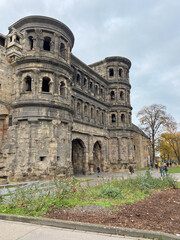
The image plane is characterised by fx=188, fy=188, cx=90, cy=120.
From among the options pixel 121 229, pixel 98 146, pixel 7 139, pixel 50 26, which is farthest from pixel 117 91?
pixel 121 229

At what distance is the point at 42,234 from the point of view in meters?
4.42

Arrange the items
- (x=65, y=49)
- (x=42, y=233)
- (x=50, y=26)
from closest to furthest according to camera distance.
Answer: (x=42, y=233) < (x=50, y=26) < (x=65, y=49)

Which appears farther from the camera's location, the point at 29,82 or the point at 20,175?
the point at 29,82

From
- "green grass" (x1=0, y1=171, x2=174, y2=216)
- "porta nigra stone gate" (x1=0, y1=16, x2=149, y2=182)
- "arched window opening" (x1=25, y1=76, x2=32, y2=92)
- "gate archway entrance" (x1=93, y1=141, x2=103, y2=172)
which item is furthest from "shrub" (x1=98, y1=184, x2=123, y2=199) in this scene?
"gate archway entrance" (x1=93, y1=141, x2=103, y2=172)

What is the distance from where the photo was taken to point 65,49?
61.2 feet

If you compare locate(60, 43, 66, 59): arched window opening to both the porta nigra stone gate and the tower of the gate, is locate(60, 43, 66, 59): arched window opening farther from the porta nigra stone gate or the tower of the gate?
the tower of the gate

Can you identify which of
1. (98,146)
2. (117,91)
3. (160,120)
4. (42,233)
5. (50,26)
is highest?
(50,26)

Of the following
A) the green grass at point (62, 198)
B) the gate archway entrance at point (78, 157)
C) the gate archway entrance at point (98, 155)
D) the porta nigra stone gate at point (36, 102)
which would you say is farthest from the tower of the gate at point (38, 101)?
the gate archway entrance at point (98, 155)

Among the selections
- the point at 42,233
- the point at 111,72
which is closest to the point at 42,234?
the point at 42,233

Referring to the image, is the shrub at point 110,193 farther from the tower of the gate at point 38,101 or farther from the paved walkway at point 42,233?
the tower of the gate at point 38,101

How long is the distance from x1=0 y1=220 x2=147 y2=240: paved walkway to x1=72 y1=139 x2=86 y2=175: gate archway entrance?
1814 cm

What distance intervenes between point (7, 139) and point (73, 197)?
10.5m

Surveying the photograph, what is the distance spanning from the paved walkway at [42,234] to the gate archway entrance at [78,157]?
59.5 ft

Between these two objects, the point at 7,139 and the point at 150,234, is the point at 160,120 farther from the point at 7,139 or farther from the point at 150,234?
the point at 150,234
